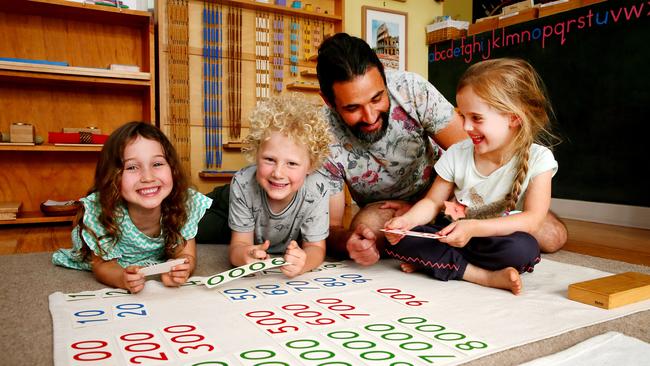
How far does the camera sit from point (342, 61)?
151 centimetres

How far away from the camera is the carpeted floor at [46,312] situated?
85cm

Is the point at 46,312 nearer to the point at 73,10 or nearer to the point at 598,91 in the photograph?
the point at 73,10

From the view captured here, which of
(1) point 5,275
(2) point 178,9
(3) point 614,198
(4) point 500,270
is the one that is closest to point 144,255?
(1) point 5,275

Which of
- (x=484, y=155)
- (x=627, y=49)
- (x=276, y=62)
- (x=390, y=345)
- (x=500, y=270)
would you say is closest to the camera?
(x=390, y=345)

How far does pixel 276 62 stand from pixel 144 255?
7.27ft

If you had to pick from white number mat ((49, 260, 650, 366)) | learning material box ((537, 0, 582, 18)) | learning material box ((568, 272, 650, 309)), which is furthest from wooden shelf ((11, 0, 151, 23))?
learning material box ((568, 272, 650, 309))

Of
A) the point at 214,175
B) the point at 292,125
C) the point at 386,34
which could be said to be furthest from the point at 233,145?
the point at 292,125

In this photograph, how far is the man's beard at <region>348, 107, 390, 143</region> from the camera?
164cm

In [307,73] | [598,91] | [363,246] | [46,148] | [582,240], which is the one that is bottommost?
[582,240]

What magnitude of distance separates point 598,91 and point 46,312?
9.70 feet

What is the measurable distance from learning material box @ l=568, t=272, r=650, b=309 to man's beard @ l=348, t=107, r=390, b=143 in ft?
2.56

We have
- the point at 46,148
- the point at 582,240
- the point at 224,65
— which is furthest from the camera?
the point at 224,65

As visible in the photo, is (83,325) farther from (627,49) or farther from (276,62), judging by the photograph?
(627,49)

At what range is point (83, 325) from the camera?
97 centimetres
